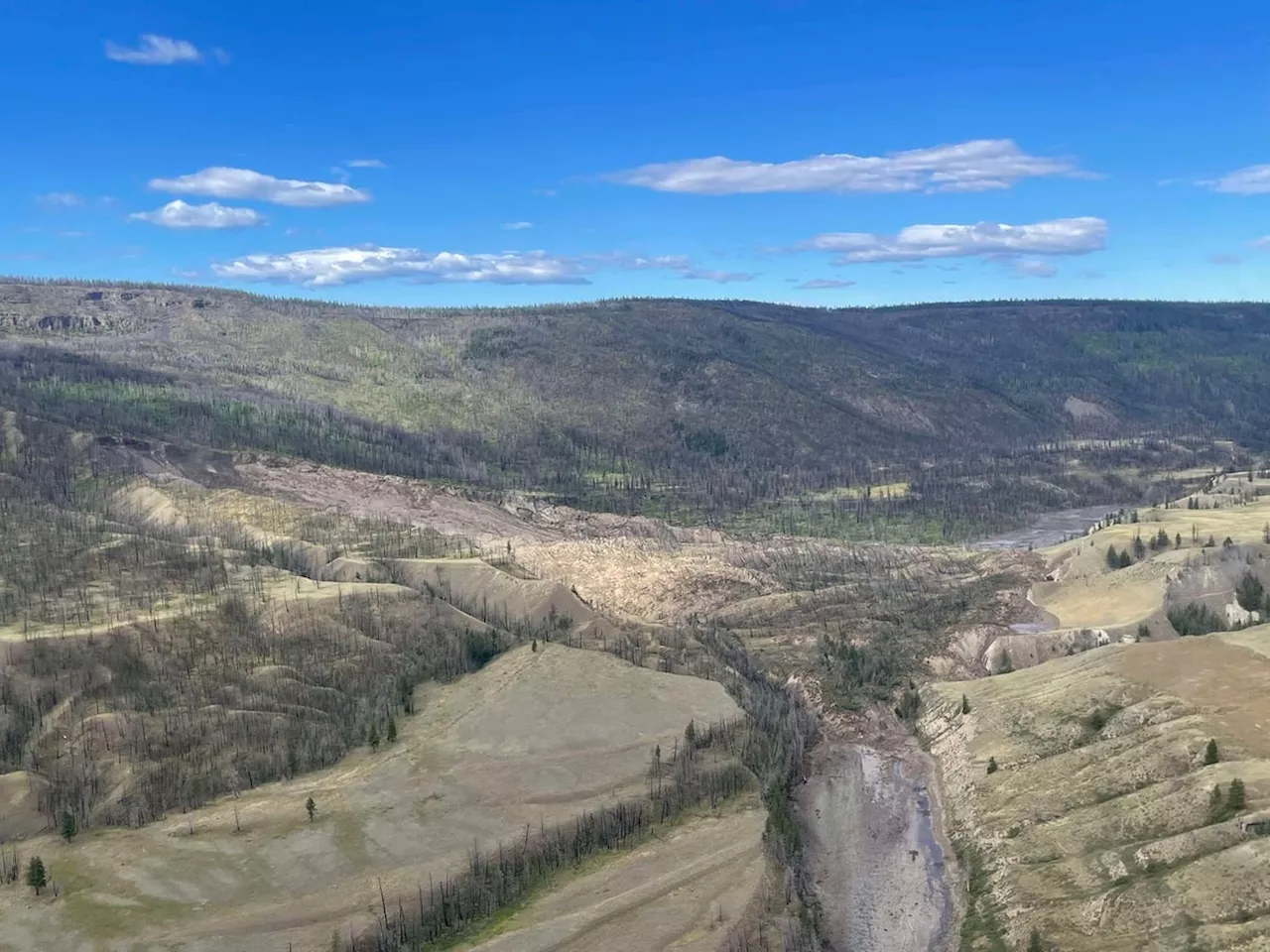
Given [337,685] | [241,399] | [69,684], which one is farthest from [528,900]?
[241,399]

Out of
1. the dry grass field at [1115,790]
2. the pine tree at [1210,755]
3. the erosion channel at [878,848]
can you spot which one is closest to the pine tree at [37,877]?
the erosion channel at [878,848]

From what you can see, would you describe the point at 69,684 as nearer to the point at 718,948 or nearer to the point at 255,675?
the point at 255,675

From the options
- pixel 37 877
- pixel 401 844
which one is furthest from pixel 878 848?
pixel 37 877

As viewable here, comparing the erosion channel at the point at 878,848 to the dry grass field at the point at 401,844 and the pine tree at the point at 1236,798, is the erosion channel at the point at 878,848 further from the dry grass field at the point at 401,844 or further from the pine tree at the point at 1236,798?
the pine tree at the point at 1236,798

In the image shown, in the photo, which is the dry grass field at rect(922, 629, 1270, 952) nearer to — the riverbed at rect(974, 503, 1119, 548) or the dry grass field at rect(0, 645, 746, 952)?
the dry grass field at rect(0, 645, 746, 952)

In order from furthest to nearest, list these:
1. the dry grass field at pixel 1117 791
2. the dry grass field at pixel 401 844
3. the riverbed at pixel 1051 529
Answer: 1. the riverbed at pixel 1051 529
2. the dry grass field at pixel 401 844
3. the dry grass field at pixel 1117 791

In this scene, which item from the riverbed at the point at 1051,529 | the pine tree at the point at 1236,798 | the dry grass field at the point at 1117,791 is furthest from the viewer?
the riverbed at the point at 1051,529
